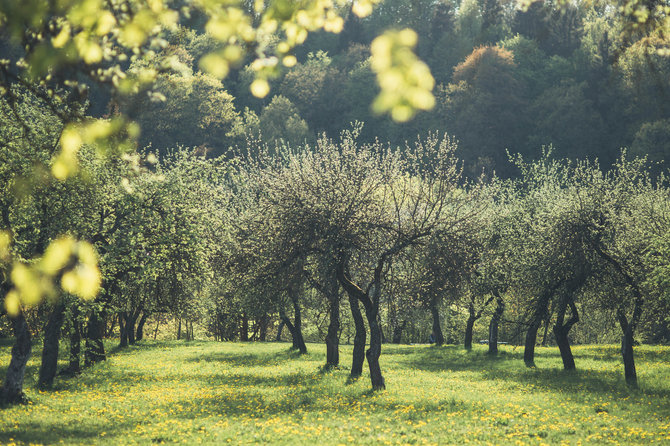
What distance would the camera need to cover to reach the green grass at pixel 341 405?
13.5 meters

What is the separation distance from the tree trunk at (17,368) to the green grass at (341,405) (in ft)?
2.25

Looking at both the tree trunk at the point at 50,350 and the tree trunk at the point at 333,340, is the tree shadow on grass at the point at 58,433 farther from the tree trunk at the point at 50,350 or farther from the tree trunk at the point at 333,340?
the tree trunk at the point at 333,340

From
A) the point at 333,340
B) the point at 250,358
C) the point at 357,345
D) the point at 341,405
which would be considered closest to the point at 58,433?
the point at 341,405

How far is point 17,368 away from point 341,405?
992cm

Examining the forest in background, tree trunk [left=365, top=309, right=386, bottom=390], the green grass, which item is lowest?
the green grass

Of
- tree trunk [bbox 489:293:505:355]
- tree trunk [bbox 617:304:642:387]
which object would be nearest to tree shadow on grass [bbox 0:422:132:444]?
tree trunk [bbox 617:304:642:387]

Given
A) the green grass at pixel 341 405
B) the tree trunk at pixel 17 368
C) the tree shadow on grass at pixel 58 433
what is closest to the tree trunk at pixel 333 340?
the green grass at pixel 341 405

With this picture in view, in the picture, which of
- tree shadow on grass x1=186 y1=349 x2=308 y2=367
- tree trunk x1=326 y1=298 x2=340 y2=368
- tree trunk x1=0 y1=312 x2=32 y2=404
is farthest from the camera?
tree shadow on grass x1=186 y1=349 x2=308 y2=367

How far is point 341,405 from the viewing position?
58.0 ft

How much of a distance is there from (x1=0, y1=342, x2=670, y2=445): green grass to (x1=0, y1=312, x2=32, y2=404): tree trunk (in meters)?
0.69

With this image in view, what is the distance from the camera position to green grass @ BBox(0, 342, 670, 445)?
44.4ft

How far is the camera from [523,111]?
256 feet

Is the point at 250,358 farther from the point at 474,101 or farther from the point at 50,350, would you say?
the point at 474,101

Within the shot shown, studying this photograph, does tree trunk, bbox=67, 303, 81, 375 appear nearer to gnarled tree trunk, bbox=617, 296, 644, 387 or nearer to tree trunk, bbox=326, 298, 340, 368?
tree trunk, bbox=326, 298, 340, 368
